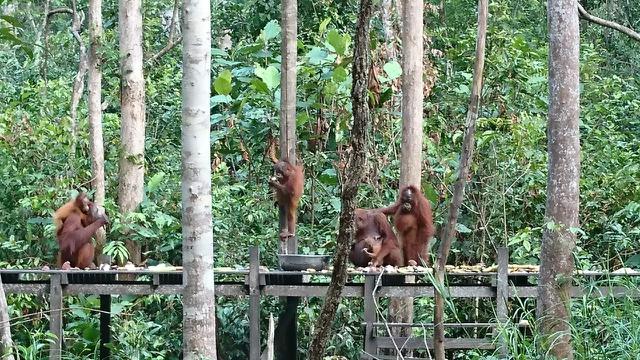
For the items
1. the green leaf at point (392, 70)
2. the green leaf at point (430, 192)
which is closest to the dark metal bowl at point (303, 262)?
the green leaf at point (430, 192)

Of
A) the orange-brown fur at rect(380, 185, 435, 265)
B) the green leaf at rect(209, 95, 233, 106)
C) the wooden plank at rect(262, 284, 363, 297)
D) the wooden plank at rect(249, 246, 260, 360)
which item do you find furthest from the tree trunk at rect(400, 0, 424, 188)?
the green leaf at rect(209, 95, 233, 106)

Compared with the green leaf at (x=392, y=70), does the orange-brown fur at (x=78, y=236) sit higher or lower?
lower

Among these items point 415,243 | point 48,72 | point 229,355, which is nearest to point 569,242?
point 415,243

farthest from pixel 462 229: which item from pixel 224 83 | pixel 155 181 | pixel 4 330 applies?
pixel 4 330

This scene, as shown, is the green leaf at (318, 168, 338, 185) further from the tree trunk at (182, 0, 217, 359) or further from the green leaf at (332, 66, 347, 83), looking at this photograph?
the tree trunk at (182, 0, 217, 359)

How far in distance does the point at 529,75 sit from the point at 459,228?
1.92 m

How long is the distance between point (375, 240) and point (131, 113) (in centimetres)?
304

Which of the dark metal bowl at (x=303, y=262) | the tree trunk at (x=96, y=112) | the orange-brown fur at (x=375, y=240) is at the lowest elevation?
the dark metal bowl at (x=303, y=262)

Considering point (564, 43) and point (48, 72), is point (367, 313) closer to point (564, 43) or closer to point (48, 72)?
point (564, 43)

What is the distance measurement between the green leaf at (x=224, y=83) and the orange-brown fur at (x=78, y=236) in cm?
207

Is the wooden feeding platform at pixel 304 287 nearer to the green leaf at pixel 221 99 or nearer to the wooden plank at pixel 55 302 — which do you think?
the wooden plank at pixel 55 302

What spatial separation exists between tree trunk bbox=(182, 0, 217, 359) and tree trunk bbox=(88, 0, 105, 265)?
4.25 metres

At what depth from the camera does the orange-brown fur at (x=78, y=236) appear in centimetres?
872

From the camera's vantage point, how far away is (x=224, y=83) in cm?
1020
